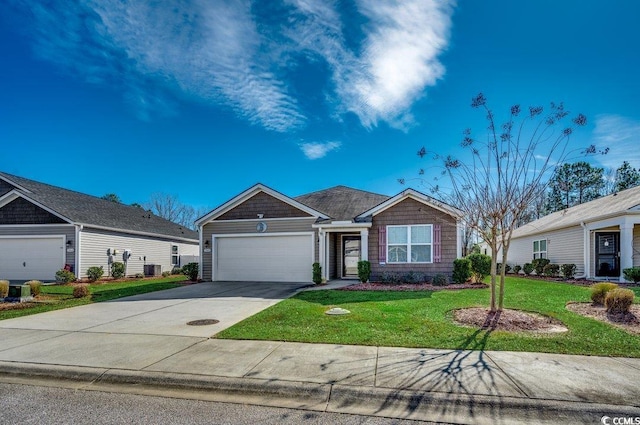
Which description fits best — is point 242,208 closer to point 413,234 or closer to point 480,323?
point 413,234

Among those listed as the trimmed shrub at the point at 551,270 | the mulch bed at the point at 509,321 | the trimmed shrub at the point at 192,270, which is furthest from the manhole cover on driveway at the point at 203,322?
the trimmed shrub at the point at 551,270

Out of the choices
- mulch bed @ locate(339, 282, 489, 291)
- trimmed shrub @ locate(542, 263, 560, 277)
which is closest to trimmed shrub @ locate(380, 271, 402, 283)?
mulch bed @ locate(339, 282, 489, 291)

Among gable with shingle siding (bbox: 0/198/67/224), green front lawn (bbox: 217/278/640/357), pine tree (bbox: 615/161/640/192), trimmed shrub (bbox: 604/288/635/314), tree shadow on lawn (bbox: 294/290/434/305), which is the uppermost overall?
pine tree (bbox: 615/161/640/192)

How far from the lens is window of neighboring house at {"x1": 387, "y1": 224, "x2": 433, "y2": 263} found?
47.9 ft

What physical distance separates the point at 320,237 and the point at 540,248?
1484 cm

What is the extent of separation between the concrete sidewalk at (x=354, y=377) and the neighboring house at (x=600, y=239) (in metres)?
9.53

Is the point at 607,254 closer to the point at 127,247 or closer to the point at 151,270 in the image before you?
the point at 151,270

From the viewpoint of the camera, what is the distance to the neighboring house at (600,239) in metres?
13.7

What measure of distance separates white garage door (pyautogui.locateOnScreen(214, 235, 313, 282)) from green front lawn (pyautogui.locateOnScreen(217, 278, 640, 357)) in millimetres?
5447

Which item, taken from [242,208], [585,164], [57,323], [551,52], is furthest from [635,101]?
[585,164]

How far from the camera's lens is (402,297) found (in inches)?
408

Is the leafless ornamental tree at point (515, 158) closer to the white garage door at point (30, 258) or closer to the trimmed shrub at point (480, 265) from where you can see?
the trimmed shrub at point (480, 265)

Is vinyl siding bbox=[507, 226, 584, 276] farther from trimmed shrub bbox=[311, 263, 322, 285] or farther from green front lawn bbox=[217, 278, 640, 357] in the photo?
trimmed shrub bbox=[311, 263, 322, 285]

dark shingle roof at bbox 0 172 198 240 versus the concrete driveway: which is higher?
dark shingle roof at bbox 0 172 198 240
